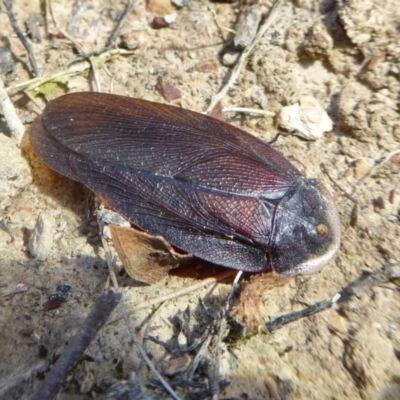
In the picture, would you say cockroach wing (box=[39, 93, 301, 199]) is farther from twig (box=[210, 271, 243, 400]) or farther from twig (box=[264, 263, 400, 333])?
twig (box=[264, 263, 400, 333])

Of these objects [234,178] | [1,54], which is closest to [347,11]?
[234,178]

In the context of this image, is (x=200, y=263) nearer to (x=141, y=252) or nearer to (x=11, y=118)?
(x=141, y=252)

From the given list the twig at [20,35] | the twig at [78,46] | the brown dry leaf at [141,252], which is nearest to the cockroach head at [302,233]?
the brown dry leaf at [141,252]

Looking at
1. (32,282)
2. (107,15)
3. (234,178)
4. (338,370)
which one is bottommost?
(338,370)

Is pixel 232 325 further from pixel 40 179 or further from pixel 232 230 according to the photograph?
pixel 40 179

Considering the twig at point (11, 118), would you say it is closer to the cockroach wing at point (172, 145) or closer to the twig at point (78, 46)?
the cockroach wing at point (172, 145)

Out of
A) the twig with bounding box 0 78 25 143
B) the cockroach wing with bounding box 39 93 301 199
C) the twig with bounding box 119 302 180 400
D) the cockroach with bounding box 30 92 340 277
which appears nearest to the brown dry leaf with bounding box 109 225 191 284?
the cockroach with bounding box 30 92 340 277
